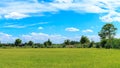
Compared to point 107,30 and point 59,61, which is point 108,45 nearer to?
point 107,30

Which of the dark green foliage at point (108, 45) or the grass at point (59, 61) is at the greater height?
the dark green foliage at point (108, 45)

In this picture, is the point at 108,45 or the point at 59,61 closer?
the point at 59,61

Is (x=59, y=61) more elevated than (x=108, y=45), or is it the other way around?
(x=108, y=45)

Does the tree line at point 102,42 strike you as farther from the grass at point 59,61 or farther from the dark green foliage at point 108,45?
the grass at point 59,61

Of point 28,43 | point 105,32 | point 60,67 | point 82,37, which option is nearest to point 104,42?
point 105,32

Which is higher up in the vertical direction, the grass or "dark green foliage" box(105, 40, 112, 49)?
"dark green foliage" box(105, 40, 112, 49)

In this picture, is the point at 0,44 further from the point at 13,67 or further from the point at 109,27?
the point at 13,67

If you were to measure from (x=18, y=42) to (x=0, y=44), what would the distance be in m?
16.4

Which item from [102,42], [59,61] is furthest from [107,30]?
[59,61]

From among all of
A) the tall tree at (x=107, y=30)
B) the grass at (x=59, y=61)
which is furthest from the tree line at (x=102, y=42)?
the grass at (x=59, y=61)

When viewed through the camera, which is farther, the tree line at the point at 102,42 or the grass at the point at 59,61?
the tree line at the point at 102,42

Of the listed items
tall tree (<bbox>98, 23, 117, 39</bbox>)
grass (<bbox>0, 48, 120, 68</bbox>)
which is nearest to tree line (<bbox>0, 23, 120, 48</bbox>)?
tall tree (<bbox>98, 23, 117, 39</bbox>)

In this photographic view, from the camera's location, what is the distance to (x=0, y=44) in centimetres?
13038

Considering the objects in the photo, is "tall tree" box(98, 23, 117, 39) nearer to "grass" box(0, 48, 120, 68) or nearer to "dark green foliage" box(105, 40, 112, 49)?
"dark green foliage" box(105, 40, 112, 49)
